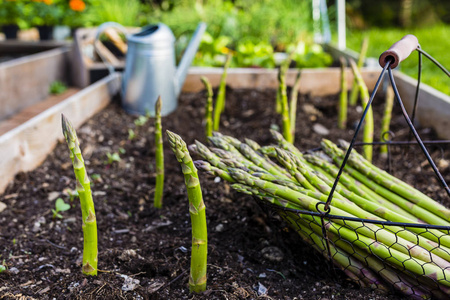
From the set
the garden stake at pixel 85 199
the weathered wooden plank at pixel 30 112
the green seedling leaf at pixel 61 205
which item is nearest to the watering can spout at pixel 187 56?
the weathered wooden plank at pixel 30 112

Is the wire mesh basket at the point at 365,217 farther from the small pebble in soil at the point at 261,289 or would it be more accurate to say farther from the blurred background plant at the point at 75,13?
the blurred background plant at the point at 75,13

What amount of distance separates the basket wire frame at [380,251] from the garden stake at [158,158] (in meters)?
0.59

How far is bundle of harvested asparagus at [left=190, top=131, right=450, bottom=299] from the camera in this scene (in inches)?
46.1

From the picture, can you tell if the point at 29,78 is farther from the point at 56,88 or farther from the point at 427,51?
the point at 427,51

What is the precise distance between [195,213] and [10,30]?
5584 millimetres

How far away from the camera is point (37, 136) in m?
2.21

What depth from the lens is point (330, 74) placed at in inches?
128

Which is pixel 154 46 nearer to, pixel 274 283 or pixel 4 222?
pixel 4 222

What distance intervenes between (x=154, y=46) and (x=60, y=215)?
1.47 m

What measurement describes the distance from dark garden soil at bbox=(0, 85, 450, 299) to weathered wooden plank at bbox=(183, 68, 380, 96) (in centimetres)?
70

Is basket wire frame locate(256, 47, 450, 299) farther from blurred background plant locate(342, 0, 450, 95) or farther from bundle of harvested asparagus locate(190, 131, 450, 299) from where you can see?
blurred background plant locate(342, 0, 450, 95)

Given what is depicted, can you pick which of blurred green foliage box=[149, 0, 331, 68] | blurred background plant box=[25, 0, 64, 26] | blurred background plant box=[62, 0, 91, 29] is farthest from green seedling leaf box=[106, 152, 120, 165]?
blurred background plant box=[25, 0, 64, 26]

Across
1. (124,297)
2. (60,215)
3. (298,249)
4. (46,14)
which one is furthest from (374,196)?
(46,14)

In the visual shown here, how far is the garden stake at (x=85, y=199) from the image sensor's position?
3.81 feet
